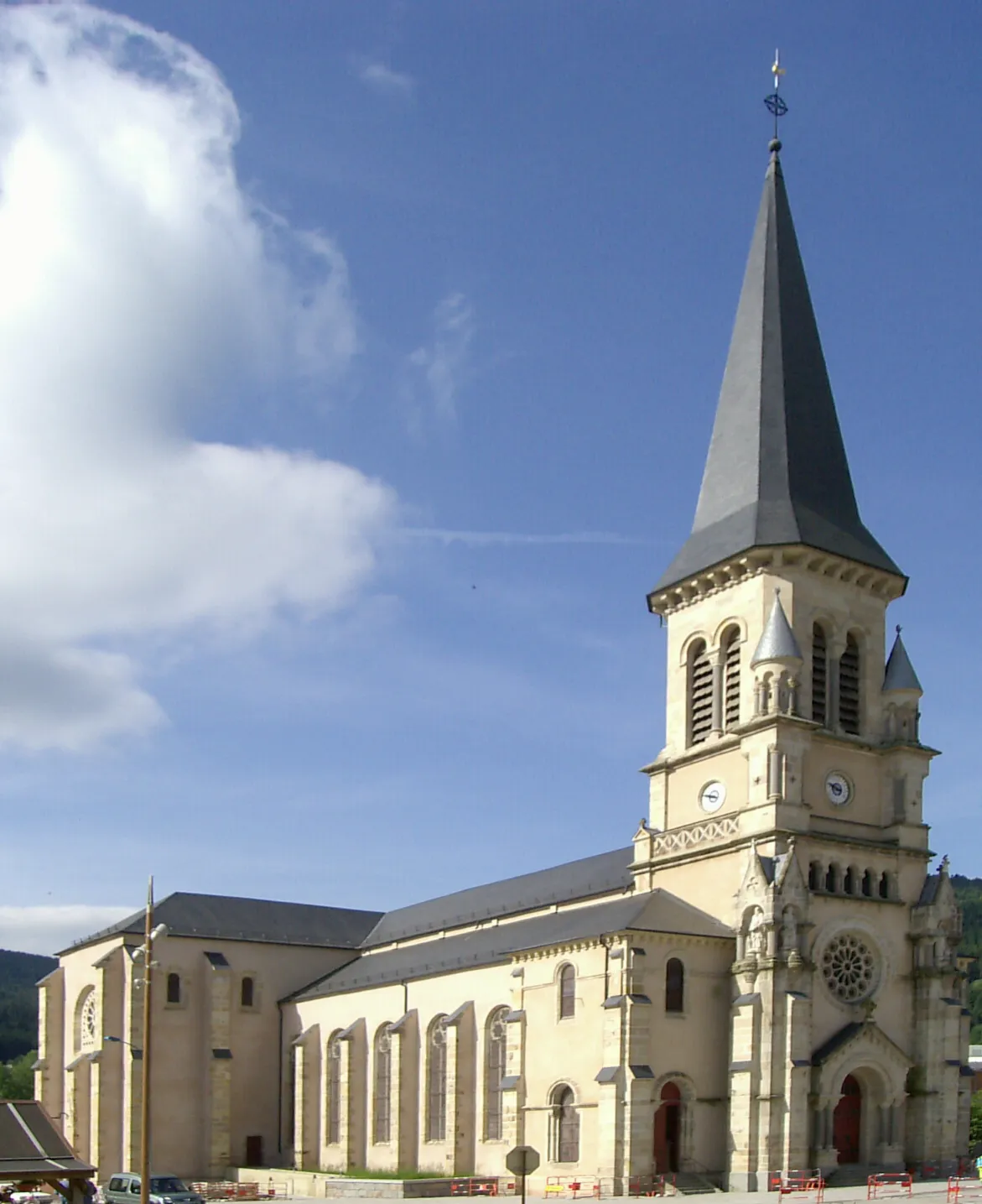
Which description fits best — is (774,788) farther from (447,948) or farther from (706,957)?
(447,948)

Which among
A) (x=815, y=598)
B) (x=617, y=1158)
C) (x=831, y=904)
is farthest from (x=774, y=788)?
(x=617, y=1158)

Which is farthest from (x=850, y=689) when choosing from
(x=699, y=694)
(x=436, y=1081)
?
(x=436, y=1081)

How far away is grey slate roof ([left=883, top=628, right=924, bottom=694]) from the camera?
5003 centimetres

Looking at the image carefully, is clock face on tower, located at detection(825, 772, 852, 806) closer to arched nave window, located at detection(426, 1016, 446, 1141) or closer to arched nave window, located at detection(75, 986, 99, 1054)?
arched nave window, located at detection(426, 1016, 446, 1141)

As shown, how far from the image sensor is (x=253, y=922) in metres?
70.2

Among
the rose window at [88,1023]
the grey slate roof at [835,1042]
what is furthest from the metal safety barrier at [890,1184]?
the rose window at [88,1023]

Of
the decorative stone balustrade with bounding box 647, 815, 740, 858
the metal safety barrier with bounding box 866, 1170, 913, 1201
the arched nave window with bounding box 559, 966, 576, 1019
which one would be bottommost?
the metal safety barrier with bounding box 866, 1170, 913, 1201

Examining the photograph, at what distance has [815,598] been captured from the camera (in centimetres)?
4934

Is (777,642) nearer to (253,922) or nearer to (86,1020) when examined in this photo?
(253,922)

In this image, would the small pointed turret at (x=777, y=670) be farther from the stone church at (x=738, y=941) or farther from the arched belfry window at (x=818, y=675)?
the arched belfry window at (x=818, y=675)

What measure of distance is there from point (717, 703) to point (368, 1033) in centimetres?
2159

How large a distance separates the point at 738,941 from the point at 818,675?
9.75 m

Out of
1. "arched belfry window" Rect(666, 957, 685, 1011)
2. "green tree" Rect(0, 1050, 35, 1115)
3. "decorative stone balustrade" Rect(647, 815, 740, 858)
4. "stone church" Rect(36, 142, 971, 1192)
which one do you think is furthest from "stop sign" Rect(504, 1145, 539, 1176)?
"green tree" Rect(0, 1050, 35, 1115)

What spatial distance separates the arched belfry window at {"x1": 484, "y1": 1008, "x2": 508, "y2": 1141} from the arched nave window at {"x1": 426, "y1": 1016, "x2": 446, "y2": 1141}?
3300 millimetres
